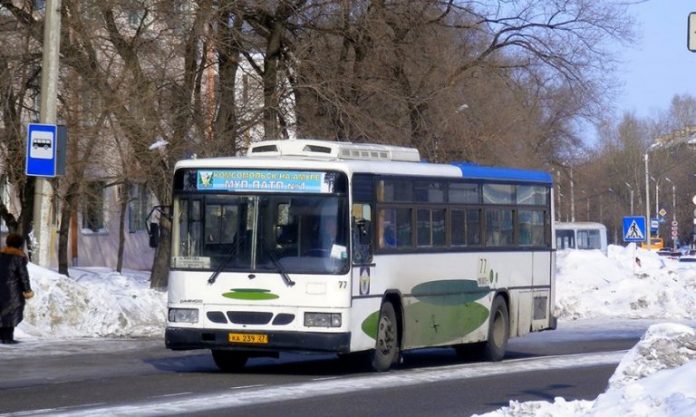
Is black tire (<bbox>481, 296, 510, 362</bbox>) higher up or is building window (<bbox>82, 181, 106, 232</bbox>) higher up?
building window (<bbox>82, 181, 106, 232</bbox>)

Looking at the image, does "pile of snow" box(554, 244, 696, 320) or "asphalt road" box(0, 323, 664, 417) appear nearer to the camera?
"asphalt road" box(0, 323, 664, 417)

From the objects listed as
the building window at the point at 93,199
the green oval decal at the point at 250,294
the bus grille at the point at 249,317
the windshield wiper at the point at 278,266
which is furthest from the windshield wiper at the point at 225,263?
the building window at the point at 93,199

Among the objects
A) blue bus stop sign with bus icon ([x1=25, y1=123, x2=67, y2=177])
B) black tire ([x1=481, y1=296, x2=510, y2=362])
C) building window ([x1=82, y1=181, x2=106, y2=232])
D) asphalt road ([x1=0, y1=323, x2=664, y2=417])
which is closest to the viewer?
asphalt road ([x1=0, y1=323, x2=664, y2=417])

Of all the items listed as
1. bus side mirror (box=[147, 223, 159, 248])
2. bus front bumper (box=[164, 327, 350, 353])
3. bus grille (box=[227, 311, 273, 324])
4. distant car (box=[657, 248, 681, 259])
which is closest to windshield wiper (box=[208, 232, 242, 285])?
bus grille (box=[227, 311, 273, 324])

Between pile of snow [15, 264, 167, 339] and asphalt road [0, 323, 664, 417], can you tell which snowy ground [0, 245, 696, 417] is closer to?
pile of snow [15, 264, 167, 339]

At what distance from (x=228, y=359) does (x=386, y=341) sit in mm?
2103

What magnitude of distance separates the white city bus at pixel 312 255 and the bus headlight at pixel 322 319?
12 mm

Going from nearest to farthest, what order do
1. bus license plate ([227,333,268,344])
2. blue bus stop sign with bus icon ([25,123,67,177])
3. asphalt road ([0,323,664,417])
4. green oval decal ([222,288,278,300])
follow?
1. asphalt road ([0,323,664,417])
2. bus license plate ([227,333,268,344])
3. green oval decal ([222,288,278,300])
4. blue bus stop sign with bus icon ([25,123,67,177])

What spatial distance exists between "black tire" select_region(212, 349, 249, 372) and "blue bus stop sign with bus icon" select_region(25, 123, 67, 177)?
5.64 metres

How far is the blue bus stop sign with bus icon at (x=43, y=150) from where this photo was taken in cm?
2123

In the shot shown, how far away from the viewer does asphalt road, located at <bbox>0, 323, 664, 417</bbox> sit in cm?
1270

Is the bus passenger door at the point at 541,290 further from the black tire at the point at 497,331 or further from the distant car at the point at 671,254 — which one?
the distant car at the point at 671,254

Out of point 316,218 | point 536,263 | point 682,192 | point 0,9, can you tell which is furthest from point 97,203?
point 682,192

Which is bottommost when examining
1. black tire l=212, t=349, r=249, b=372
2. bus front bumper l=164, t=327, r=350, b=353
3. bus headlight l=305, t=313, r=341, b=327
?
black tire l=212, t=349, r=249, b=372
